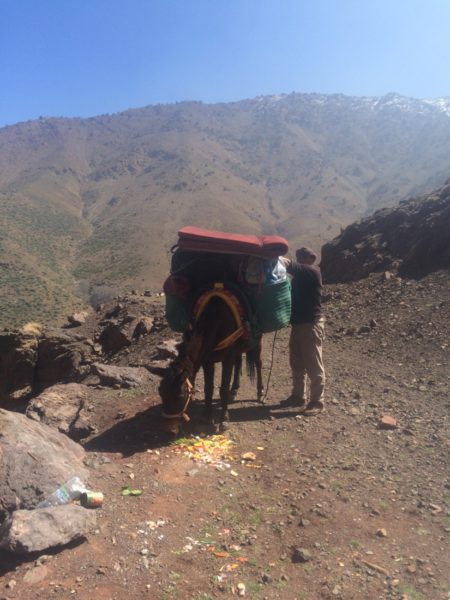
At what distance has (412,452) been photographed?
552 centimetres

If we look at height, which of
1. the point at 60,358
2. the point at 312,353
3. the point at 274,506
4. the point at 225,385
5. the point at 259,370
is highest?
the point at 312,353

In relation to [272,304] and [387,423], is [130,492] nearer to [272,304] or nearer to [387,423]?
[272,304]

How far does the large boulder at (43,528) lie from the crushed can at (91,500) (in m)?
0.24

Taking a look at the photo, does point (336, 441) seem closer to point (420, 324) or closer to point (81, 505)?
point (81, 505)

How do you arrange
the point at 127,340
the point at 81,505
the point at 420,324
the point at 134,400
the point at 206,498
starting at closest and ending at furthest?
the point at 81,505, the point at 206,498, the point at 134,400, the point at 420,324, the point at 127,340

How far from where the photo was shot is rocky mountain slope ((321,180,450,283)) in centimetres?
1304

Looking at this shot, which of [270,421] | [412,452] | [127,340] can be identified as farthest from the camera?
[127,340]

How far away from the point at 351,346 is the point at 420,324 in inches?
57.6

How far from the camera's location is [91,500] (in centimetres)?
410

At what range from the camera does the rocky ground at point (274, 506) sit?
344 cm

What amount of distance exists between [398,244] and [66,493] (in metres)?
13.4

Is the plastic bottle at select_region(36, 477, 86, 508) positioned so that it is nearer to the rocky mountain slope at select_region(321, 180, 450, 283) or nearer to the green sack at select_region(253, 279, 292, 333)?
the green sack at select_region(253, 279, 292, 333)

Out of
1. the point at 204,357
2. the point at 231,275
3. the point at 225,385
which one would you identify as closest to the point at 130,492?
the point at 204,357

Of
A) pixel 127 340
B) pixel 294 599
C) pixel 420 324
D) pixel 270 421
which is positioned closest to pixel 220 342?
pixel 270 421
